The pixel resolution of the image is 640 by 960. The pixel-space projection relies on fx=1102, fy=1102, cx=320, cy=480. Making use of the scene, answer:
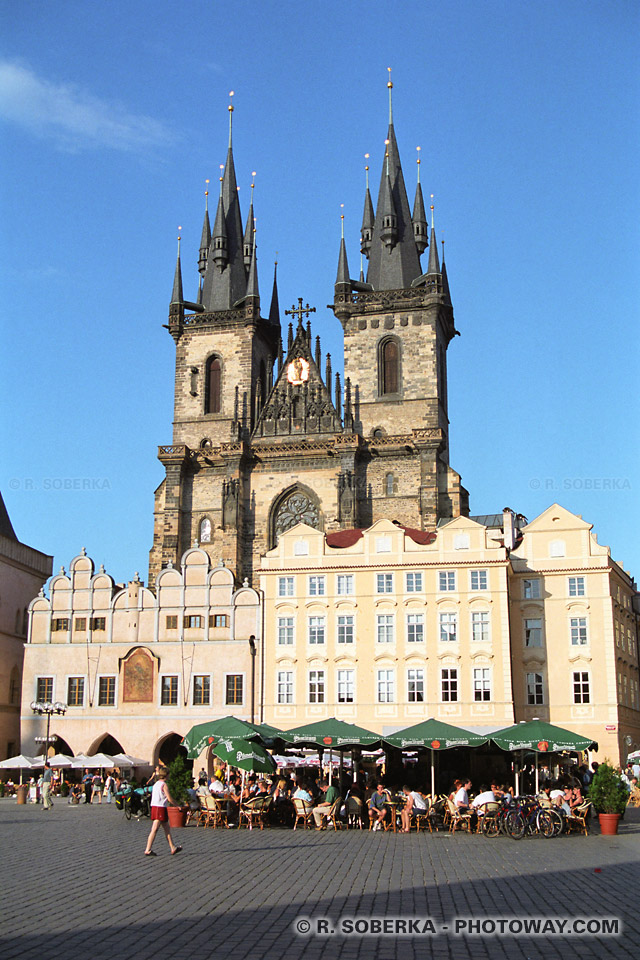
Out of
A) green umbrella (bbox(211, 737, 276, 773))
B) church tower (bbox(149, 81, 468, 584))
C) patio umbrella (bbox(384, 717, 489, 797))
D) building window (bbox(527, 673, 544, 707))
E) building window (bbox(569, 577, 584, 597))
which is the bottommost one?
green umbrella (bbox(211, 737, 276, 773))

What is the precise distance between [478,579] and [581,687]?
18.2 feet

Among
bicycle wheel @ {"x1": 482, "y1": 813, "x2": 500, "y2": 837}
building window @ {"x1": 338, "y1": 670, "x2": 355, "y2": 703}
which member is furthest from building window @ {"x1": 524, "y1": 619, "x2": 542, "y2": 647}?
bicycle wheel @ {"x1": 482, "y1": 813, "x2": 500, "y2": 837}

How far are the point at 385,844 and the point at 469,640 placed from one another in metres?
20.3

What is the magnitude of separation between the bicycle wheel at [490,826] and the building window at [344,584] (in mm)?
19136

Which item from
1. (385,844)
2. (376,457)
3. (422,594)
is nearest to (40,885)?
(385,844)

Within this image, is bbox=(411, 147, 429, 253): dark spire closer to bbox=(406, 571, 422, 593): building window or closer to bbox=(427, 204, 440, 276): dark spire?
bbox=(427, 204, 440, 276): dark spire

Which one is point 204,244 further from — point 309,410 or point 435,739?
point 435,739

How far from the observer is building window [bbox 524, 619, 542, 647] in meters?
42.5

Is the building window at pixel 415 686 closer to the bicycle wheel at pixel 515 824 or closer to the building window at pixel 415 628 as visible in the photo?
the building window at pixel 415 628

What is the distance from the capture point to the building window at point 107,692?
46.6 meters

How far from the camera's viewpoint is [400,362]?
208 ft

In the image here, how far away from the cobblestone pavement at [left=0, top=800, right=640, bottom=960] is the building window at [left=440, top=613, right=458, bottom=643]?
18091 mm

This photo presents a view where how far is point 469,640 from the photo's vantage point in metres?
41.6

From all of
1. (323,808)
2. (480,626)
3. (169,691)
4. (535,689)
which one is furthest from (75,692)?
(323,808)
